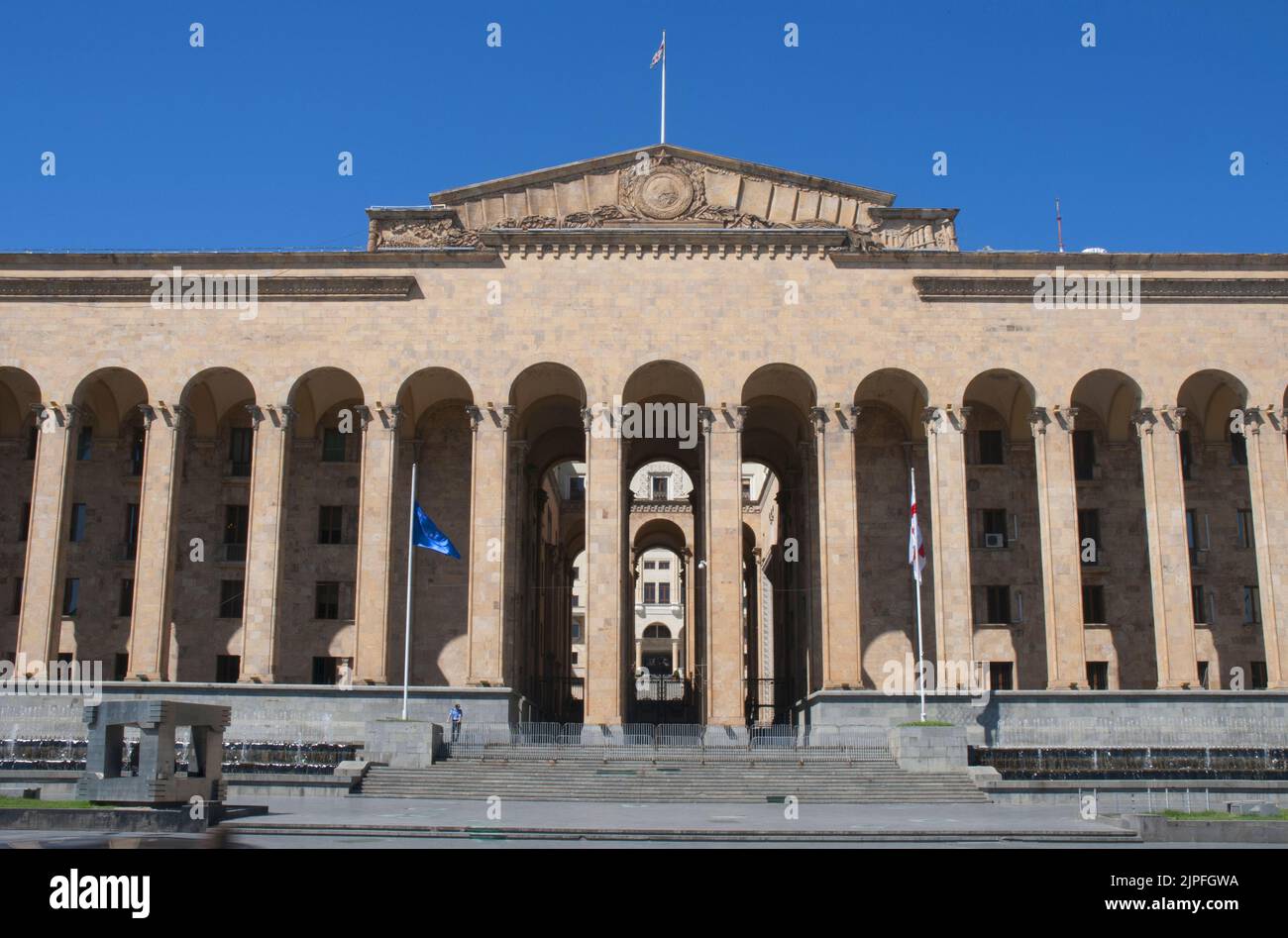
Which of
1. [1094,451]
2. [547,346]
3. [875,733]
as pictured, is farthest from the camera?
[1094,451]

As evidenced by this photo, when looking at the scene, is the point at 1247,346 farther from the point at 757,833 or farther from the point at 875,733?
the point at 757,833

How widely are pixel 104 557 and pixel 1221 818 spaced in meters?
38.1

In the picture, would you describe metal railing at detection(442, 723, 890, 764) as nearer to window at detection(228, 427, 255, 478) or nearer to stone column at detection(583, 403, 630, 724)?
stone column at detection(583, 403, 630, 724)

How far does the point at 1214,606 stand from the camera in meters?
43.7

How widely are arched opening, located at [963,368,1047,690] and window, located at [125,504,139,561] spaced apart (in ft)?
101

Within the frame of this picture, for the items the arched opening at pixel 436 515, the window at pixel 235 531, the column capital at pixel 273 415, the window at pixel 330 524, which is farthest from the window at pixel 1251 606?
the window at pixel 235 531

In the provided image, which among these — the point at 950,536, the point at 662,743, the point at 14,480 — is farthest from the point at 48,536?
the point at 950,536

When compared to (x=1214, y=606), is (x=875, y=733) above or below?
below

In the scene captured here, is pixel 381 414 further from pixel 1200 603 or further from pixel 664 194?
pixel 1200 603

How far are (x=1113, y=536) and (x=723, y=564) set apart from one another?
15135mm

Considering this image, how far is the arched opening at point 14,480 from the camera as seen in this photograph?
144ft

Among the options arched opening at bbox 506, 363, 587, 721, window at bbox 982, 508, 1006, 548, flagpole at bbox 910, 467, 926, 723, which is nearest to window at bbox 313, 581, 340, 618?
arched opening at bbox 506, 363, 587, 721

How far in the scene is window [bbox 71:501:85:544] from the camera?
44.9m

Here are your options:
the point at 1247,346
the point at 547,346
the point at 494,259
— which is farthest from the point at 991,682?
the point at 494,259
